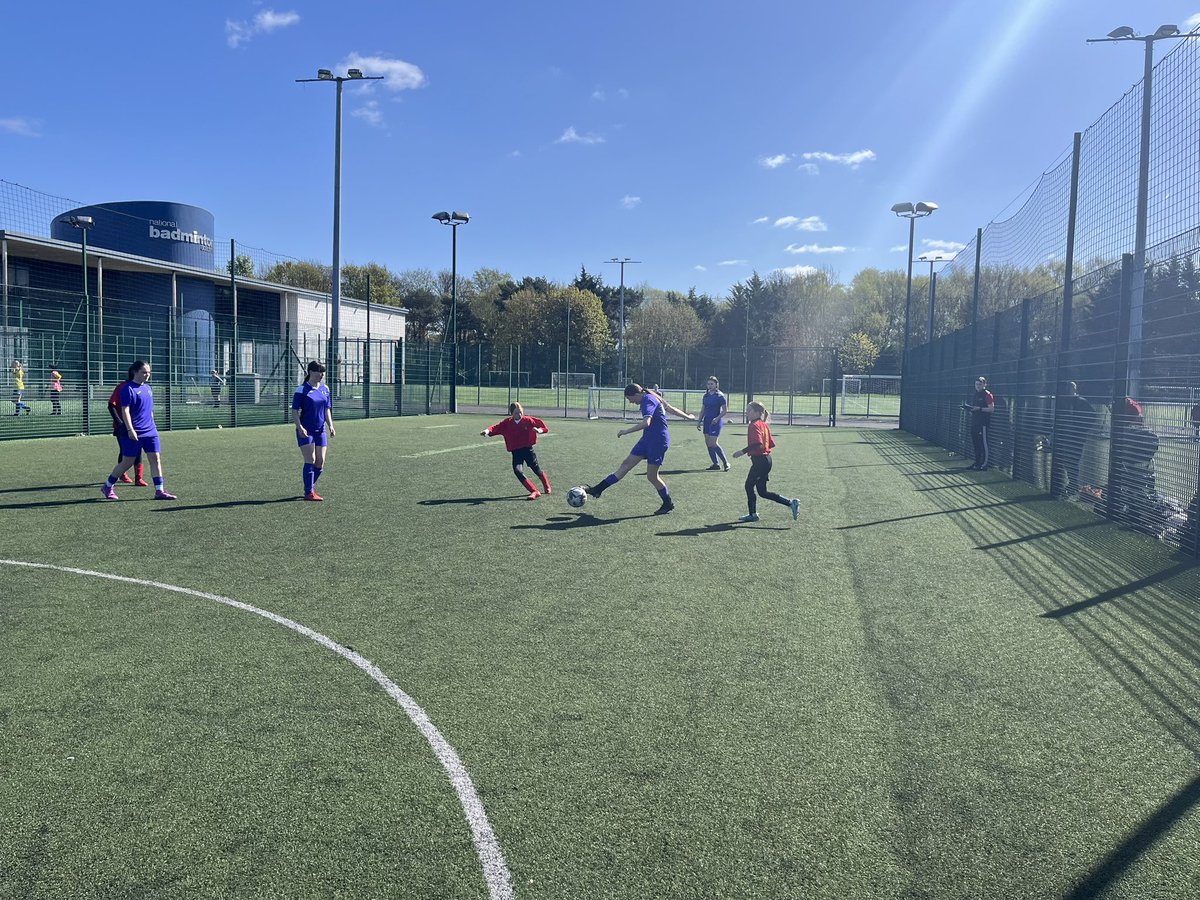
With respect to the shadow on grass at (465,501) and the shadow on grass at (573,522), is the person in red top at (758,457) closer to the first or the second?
the shadow on grass at (573,522)

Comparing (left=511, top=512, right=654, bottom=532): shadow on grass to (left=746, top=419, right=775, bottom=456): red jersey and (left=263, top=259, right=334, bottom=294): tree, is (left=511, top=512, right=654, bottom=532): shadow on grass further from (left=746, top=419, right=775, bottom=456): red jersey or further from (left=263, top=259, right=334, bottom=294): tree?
(left=263, top=259, right=334, bottom=294): tree

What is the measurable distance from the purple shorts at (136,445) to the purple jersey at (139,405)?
0.20 ft

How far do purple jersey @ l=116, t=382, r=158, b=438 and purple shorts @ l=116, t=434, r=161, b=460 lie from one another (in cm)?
6

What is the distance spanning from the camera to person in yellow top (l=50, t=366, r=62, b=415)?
20234 mm

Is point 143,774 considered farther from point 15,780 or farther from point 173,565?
point 173,565

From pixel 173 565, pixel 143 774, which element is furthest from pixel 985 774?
pixel 173 565

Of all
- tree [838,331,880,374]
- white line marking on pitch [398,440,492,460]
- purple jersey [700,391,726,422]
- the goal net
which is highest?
tree [838,331,880,374]

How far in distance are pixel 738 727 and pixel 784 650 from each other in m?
1.28

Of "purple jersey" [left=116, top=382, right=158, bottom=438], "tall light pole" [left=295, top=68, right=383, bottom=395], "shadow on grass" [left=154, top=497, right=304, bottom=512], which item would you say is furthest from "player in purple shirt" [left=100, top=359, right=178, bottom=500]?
"tall light pole" [left=295, top=68, right=383, bottom=395]

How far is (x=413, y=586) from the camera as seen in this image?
6633 mm

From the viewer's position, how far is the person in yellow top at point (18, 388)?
19453mm

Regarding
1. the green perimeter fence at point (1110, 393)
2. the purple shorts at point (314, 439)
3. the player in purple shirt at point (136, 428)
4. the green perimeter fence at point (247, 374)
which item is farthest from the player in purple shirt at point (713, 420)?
the green perimeter fence at point (247, 374)

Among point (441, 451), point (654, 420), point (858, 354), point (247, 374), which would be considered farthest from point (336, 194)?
point (858, 354)

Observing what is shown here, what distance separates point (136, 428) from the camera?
10781mm
